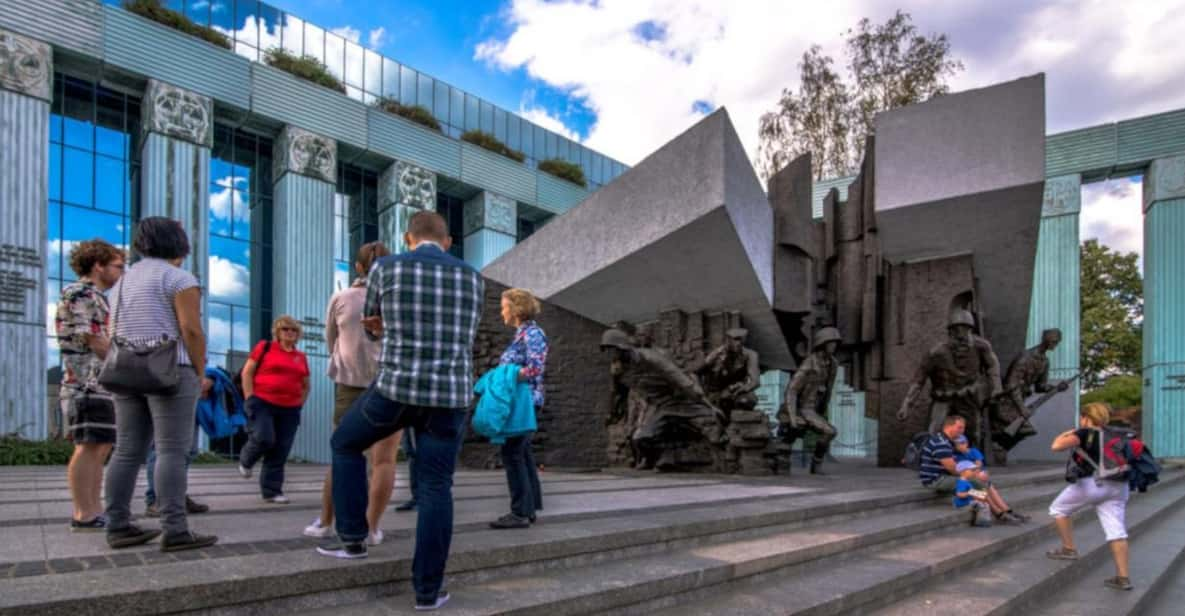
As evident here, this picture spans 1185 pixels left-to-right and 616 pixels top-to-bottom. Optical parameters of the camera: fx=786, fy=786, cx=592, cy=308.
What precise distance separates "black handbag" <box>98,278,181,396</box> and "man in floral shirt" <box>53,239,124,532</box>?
0.61 meters

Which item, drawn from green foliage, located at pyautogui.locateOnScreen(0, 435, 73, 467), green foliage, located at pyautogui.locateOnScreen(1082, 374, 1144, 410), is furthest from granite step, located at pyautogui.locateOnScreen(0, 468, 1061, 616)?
green foliage, located at pyautogui.locateOnScreen(1082, 374, 1144, 410)

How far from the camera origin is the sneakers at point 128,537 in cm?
324

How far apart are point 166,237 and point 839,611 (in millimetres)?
3558

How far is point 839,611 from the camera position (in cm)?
383

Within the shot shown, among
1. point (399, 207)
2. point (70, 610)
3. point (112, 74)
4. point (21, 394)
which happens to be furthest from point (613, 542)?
point (399, 207)

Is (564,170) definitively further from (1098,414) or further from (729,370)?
(1098,414)

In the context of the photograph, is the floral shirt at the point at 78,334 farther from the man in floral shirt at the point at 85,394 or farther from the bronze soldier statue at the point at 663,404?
the bronze soldier statue at the point at 663,404

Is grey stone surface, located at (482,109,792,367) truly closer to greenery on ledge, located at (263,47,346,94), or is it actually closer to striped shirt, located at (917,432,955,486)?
striped shirt, located at (917,432,955,486)

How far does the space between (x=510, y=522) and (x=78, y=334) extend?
2.28 metres

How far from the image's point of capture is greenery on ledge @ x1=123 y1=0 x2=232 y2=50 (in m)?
17.1

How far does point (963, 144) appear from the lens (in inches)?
419

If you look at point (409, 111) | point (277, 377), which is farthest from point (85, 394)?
point (409, 111)

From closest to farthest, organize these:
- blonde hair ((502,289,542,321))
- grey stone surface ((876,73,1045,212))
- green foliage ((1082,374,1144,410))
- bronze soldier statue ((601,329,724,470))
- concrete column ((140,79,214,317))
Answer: blonde hair ((502,289,542,321)) → bronze soldier statue ((601,329,724,470)) → grey stone surface ((876,73,1045,212)) → concrete column ((140,79,214,317)) → green foliage ((1082,374,1144,410))

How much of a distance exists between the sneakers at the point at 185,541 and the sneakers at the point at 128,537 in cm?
21
